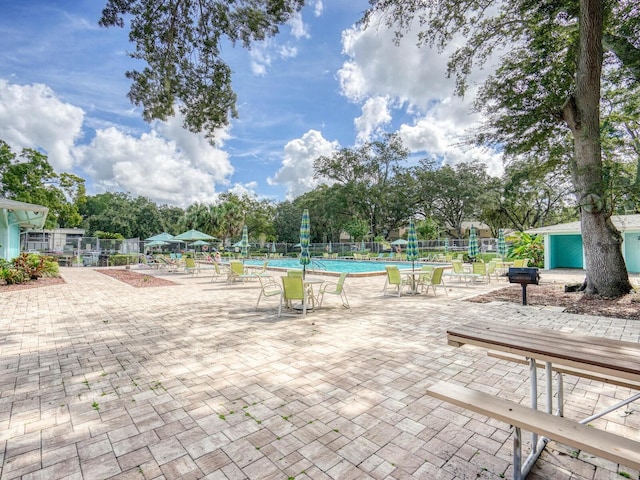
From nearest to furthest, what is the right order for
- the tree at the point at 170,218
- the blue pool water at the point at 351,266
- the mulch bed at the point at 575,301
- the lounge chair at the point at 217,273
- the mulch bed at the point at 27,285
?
the mulch bed at the point at 575,301 < the mulch bed at the point at 27,285 < the lounge chair at the point at 217,273 < the blue pool water at the point at 351,266 < the tree at the point at 170,218

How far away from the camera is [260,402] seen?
2.76 m

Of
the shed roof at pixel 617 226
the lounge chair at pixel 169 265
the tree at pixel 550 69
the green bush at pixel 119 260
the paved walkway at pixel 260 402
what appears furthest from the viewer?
the green bush at pixel 119 260

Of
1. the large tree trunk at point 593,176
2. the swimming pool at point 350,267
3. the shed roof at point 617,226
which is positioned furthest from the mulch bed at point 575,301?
the shed roof at point 617,226

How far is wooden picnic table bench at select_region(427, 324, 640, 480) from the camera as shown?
1398 millimetres

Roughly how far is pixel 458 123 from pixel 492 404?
11394 mm

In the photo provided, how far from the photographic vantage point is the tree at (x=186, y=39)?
6422mm

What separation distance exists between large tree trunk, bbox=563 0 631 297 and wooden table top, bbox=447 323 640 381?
7.62 meters

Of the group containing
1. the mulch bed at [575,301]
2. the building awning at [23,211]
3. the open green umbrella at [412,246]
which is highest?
the building awning at [23,211]

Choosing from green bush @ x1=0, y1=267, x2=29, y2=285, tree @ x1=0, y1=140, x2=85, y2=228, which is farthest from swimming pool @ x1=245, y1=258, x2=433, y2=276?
tree @ x1=0, y1=140, x2=85, y2=228

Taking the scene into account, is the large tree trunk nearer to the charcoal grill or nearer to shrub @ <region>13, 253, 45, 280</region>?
the charcoal grill

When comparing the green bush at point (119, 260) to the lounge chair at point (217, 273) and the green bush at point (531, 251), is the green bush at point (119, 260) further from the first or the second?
the green bush at point (531, 251)

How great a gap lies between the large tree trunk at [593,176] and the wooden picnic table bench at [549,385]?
25.2 feet

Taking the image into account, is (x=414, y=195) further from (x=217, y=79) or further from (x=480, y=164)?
(x=217, y=79)

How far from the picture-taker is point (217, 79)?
7512 millimetres
